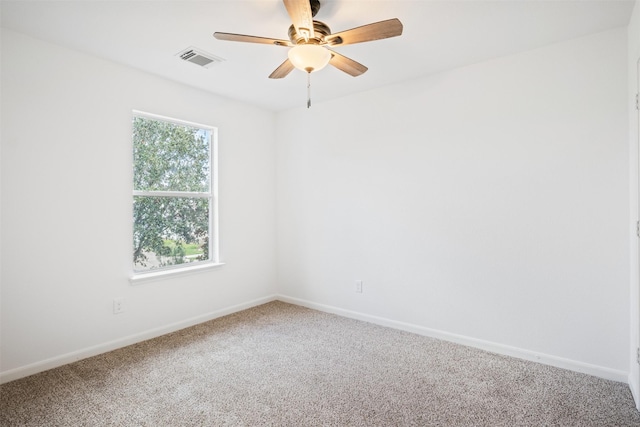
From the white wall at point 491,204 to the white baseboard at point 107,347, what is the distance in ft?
3.80

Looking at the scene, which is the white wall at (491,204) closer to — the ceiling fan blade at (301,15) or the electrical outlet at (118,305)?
the ceiling fan blade at (301,15)

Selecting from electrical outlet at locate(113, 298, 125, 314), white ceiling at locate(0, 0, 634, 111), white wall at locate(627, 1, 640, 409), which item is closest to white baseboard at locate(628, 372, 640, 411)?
white wall at locate(627, 1, 640, 409)

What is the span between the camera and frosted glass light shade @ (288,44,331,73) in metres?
2.05

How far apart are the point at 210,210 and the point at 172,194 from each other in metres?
0.50

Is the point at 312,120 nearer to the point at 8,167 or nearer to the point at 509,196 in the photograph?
the point at 509,196

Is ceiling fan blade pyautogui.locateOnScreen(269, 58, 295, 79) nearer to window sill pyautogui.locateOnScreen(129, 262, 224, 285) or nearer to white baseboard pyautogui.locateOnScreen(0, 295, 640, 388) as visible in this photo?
window sill pyautogui.locateOnScreen(129, 262, 224, 285)

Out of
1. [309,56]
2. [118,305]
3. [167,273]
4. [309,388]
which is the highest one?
[309,56]

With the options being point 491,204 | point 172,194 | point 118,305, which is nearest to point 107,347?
point 118,305

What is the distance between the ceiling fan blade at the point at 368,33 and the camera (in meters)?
1.86

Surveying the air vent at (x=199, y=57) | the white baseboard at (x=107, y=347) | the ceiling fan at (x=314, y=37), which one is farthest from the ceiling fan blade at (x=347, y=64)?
the white baseboard at (x=107, y=347)

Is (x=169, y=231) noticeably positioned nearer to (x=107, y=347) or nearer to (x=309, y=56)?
(x=107, y=347)

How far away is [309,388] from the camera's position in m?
2.35

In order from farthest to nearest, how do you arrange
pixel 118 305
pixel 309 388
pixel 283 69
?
pixel 118 305 → pixel 283 69 → pixel 309 388

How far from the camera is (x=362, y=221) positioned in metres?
3.75
